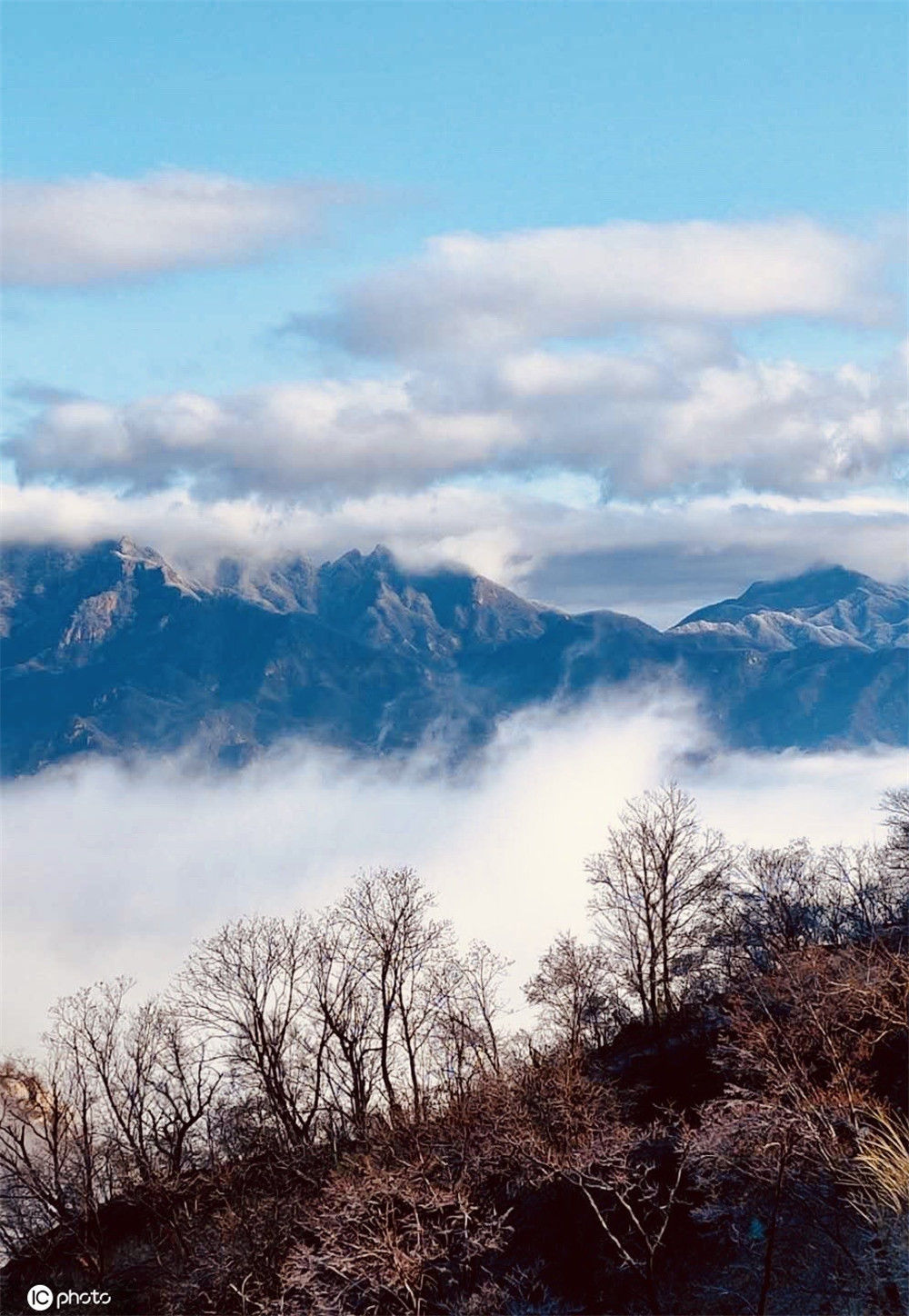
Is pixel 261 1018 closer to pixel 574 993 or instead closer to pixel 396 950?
pixel 396 950

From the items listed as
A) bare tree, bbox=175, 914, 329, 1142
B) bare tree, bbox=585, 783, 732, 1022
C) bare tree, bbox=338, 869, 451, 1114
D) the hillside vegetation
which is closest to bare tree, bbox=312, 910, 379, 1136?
the hillside vegetation

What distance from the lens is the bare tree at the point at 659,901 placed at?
8762cm

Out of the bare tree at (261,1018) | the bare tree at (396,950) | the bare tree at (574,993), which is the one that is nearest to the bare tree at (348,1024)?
the bare tree at (396,950)

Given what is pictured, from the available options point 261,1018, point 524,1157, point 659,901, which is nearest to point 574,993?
point 659,901

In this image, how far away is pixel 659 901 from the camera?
88.6m

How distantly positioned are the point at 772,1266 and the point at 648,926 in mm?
38419

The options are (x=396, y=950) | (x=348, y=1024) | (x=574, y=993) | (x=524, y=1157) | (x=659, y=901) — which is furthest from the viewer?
(x=659, y=901)

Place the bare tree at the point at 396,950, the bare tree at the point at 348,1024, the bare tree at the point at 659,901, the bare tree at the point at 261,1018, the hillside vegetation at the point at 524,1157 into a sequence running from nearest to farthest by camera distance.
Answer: the hillside vegetation at the point at 524,1157, the bare tree at the point at 261,1018, the bare tree at the point at 348,1024, the bare tree at the point at 396,950, the bare tree at the point at 659,901

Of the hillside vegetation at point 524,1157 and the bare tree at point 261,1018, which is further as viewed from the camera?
the bare tree at point 261,1018

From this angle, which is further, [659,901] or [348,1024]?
[659,901]

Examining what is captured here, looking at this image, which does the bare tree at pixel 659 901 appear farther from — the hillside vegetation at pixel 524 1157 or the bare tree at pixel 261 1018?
the bare tree at pixel 261 1018

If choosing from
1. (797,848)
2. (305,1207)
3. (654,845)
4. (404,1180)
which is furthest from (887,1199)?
(797,848)

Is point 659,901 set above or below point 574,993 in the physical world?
above

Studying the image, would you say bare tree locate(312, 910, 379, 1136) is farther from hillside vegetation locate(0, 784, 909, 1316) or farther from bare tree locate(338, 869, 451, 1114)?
bare tree locate(338, 869, 451, 1114)
